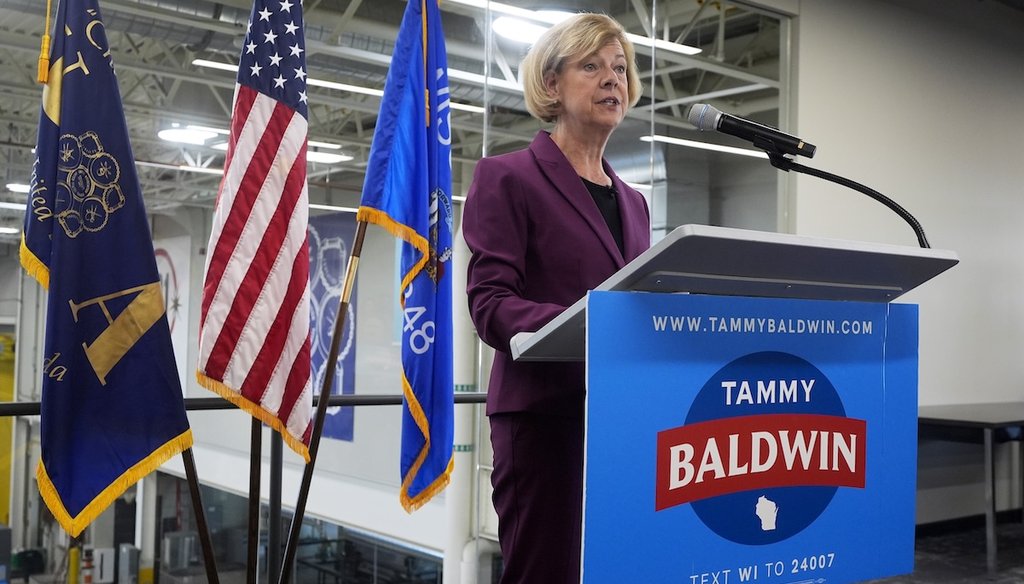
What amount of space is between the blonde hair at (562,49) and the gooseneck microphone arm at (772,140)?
18 centimetres

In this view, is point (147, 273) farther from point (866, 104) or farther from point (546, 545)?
point (866, 104)

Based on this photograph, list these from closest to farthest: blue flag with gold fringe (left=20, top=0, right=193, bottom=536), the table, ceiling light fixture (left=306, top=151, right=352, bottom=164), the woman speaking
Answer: the woman speaking → blue flag with gold fringe (left=20, top=0, right=193, bottom=536) → the table → ceiling light fixture (left=306, top=151, right=352, bottom=164)

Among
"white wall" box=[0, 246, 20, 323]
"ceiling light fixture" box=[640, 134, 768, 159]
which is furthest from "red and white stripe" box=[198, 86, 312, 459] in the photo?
"ceiling light fixture" box=[640, 134, 768, 159]

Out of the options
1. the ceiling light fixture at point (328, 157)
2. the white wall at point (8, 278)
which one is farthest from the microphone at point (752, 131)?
the ceiling light fixture at point (328, 157)

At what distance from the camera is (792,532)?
1312 millimetres

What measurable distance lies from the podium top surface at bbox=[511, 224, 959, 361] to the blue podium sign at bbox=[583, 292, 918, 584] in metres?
0.02

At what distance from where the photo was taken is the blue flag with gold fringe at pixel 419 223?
2.50 meters

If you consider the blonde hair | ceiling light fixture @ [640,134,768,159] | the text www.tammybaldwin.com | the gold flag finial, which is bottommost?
the text www.tammybaldwin.com

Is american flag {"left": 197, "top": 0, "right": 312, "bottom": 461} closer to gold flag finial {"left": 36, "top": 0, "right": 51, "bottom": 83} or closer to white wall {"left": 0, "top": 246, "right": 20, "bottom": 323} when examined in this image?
gold flag finial {"left": 36, "top": 0, "right": 51, "bottom": 83}

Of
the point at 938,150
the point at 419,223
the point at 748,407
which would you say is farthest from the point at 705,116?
the point at 938,150

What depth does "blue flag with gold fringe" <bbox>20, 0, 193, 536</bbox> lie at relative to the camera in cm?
200

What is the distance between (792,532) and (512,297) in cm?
49

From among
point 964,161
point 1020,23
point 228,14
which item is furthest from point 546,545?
point 1020,23

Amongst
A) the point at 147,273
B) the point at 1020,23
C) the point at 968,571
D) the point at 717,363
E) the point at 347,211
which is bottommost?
the point at 968,571
